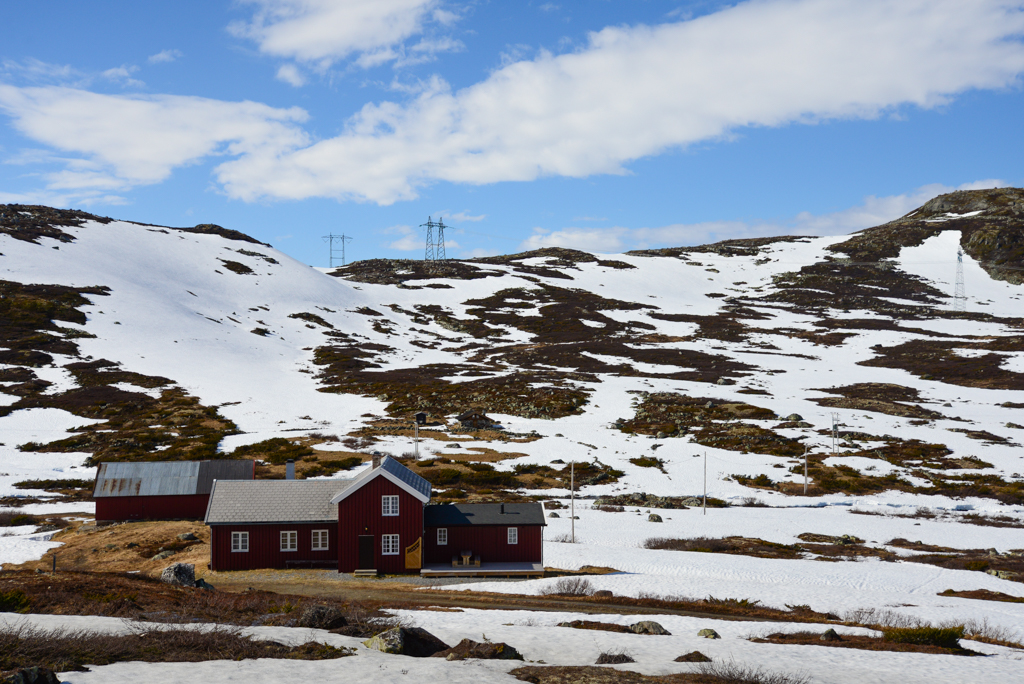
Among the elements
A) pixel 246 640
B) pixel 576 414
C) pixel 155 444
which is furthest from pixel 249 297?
pixel 246 640

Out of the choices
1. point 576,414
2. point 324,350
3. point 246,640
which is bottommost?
point 246,640

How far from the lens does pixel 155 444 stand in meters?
63.2

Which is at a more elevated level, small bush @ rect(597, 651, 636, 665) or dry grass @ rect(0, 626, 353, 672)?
dry grass @ rect(0, 626, 353, 672)

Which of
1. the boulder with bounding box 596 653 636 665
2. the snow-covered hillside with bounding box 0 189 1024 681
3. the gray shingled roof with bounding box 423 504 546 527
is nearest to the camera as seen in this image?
the boulder with bounding box 596 653 636 665

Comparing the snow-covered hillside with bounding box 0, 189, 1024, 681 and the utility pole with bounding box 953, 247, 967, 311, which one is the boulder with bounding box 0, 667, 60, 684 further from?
the utility pole with bounding box 953, 247, 967, 311

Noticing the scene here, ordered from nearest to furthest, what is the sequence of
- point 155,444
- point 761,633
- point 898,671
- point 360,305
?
1. point 898,671
2. point 761,633
3. point 155,444
4. point 360,305

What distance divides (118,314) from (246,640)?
11474 cm

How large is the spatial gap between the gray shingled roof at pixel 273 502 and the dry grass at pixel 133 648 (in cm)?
2177

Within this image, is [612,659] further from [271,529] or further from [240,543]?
[240,543]

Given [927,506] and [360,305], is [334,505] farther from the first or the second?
[360,305]

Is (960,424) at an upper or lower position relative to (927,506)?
upper

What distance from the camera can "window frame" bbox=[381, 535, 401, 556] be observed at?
1378 inches

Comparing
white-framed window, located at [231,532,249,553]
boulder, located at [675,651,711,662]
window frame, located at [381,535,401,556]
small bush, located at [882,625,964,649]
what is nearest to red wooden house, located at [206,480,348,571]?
white-framed window, located at [231,532,249,553]

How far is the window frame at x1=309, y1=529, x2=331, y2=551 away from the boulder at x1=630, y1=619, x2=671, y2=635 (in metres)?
21.0
